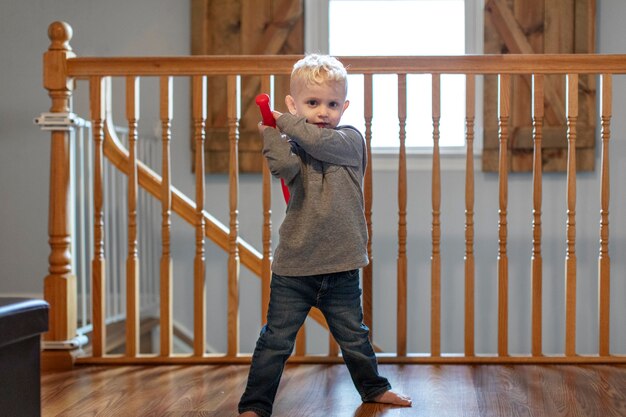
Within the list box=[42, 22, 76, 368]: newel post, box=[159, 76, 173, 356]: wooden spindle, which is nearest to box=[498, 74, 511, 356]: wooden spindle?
box=[159, 76, 173, 356]: wooden spindle

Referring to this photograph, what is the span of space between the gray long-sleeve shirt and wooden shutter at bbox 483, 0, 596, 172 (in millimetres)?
2662

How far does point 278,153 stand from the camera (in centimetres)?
200

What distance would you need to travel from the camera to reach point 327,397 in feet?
7.57

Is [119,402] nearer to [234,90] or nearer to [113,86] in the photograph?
[234,90]

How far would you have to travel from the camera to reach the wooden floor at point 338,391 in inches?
85.2

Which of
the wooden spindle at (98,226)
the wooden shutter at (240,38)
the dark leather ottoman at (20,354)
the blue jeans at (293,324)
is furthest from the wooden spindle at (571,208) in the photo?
the wooden shutter at (240,38)

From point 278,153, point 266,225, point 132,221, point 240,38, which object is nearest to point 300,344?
point 266,225

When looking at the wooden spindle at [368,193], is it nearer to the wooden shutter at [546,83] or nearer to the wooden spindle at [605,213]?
the wooden spindle at [605,213]

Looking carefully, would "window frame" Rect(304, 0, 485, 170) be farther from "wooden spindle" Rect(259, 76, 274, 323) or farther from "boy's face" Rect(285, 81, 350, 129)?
"boy's face" Rect(285, 81, 350, 129)

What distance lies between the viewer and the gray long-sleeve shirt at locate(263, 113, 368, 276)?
6.63ft

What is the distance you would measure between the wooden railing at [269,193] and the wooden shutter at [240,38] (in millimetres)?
1908

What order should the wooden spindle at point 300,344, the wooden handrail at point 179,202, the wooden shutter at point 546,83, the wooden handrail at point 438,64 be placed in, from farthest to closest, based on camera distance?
the wooden shutter at point 546,83
the wooden handrail at point 179,202
the wooden spindle at point 300,344
the wooden handrail at point 438,64

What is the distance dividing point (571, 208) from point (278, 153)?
3.87ft

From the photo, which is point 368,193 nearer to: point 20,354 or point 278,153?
point 278,153
